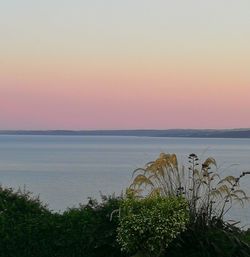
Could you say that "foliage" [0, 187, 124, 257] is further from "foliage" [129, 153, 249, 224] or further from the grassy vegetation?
"foliage" [129, 153, 249, 224]

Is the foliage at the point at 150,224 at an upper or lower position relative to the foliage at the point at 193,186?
lower

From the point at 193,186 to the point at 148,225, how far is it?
1339mm

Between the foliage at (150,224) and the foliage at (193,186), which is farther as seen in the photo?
the foliage at (193,186)

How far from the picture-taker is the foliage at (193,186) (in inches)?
360

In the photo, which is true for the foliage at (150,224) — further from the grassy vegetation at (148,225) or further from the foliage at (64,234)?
the foliage at (64,234)

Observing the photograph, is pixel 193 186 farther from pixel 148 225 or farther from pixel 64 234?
pixel 64 234

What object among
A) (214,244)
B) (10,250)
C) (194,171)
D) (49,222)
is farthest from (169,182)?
(10,250)

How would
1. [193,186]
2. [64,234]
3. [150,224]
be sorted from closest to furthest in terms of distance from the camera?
[150,224] → [64,234] → [193,186]

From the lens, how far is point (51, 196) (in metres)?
43.4

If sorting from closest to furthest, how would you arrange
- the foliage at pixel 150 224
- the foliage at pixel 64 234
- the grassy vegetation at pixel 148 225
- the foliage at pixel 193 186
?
the foliage at pixel 150 224, the grassy vegetation at pixel 148 225, the foliage at pixel 64 234, the foliage at pixel 193 186

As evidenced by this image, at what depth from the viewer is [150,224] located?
325 inches

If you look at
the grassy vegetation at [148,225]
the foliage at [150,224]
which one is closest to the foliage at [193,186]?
the grassy vegetation at [148,225]

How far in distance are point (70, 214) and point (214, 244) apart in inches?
76.2

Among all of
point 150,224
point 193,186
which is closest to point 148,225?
point 150,224
